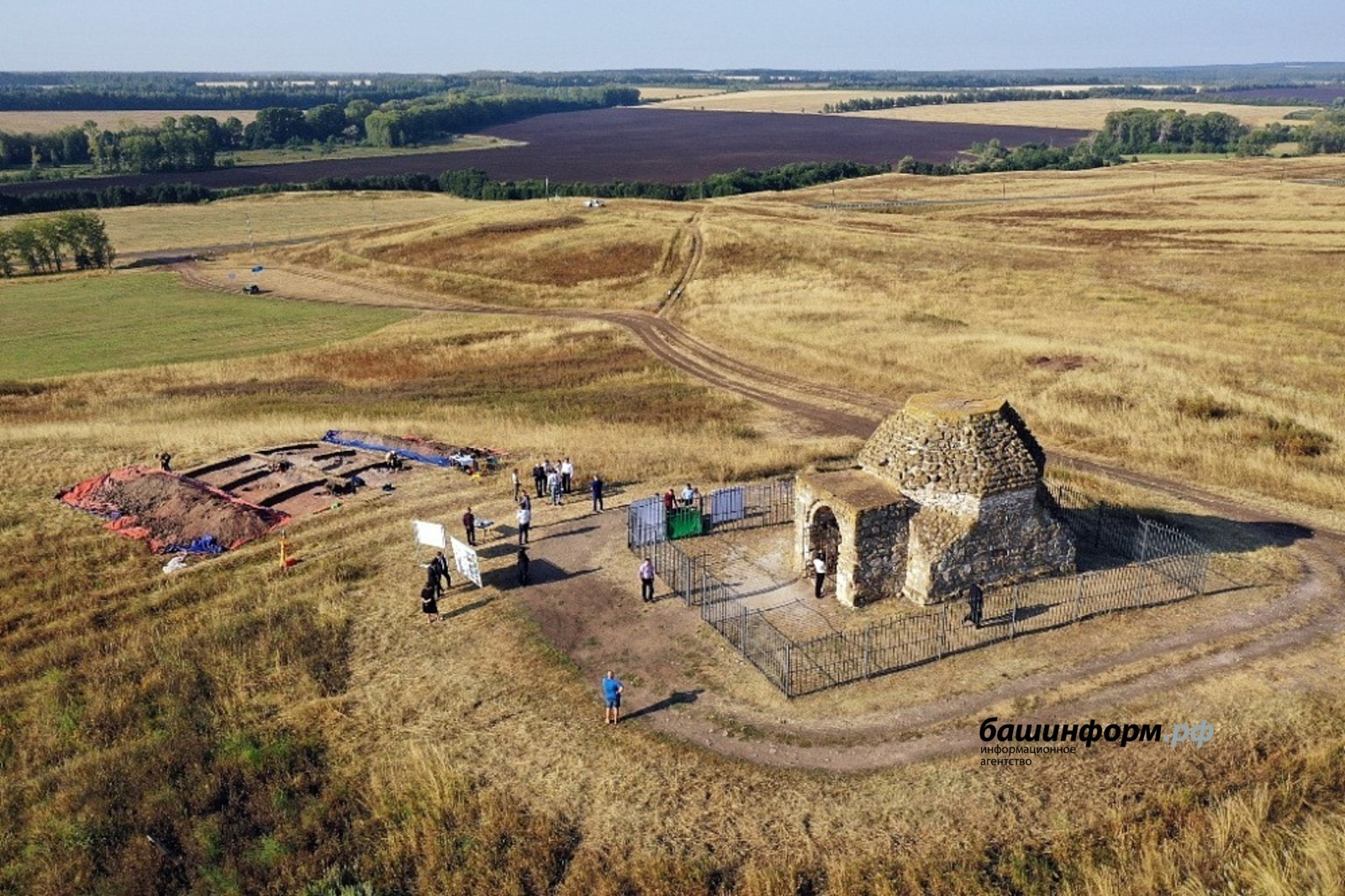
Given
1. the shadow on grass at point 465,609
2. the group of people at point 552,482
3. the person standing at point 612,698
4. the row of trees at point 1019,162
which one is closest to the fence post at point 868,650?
the person standing at point 612,698

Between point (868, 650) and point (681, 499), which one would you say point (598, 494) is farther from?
point (868, 650)

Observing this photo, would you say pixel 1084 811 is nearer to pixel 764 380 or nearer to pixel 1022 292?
pixel 764 380

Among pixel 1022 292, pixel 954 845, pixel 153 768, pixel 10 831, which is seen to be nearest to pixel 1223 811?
pixel 954 845

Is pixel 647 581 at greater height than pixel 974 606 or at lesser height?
lesser

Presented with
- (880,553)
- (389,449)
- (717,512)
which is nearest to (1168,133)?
(717,512)

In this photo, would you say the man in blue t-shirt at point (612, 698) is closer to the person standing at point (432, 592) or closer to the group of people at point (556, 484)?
the person standing at point (432, 592)
